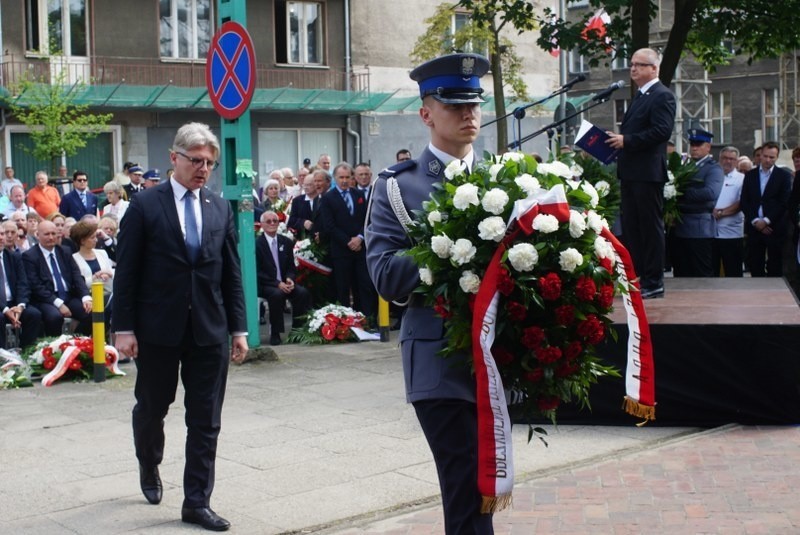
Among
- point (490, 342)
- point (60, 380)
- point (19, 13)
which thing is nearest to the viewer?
point (490, 342)

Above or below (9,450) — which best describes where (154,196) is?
above

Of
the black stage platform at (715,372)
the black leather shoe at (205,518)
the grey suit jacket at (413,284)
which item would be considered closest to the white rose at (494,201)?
the grey suit jacket at (413,284)

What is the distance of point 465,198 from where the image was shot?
4.15m

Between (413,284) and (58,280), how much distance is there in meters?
9.00

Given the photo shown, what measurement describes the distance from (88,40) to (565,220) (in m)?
28.0

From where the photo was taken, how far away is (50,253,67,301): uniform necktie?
12.5 m

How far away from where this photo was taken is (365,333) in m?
14.0

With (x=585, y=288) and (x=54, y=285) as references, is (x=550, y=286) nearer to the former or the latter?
(x=585, y=288)

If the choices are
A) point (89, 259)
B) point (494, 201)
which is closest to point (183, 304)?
point (494, 201)

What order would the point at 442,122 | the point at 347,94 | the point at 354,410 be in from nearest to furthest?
the point at 442,122 < the point at 354,410 < the point at 347,94

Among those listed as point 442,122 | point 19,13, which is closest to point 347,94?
point 19,13

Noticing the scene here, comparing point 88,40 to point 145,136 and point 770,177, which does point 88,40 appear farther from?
point 770,177

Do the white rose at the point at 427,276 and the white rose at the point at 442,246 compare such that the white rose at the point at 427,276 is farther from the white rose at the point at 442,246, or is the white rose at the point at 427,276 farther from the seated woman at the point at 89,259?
the seated woman at the point at 89,259

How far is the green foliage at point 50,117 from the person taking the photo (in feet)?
86.5
